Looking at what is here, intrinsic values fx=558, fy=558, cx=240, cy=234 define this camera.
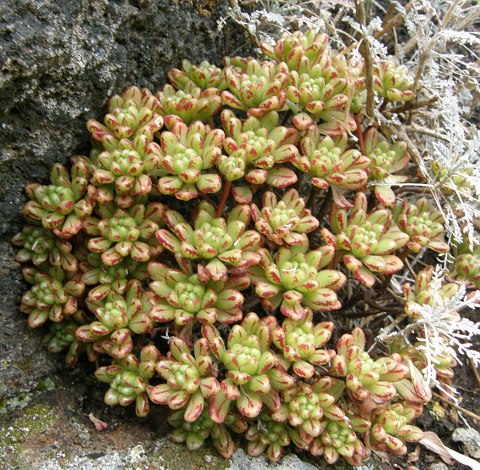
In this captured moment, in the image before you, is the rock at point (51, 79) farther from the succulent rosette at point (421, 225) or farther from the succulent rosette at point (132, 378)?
the succulent rosette at point (421, 225)

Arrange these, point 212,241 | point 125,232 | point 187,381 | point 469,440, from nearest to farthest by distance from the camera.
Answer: point 187,381
point 212,241
point 125,232
point 469,440

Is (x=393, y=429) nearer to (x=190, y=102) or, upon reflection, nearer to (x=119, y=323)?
(x=119, y=323)

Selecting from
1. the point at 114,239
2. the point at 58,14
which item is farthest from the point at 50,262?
the point at 58,14

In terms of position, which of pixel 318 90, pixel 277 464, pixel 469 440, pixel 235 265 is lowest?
pixel 469 440

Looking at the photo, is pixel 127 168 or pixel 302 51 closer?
pixel 127 168

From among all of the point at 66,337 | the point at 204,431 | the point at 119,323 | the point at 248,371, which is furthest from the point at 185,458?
the point at 66,337

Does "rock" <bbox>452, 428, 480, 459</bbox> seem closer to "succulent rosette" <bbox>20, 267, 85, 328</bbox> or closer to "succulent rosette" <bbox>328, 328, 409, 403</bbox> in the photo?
"succulent rosette" <bbox>328, 328, 409, 403</bbox>

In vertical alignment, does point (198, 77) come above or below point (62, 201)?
above

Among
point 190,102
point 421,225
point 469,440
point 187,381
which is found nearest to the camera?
point 187,381
